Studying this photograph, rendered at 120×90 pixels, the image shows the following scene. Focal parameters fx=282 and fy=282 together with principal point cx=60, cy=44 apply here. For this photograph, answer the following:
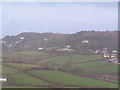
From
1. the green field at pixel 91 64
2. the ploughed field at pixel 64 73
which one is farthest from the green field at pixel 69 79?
the green field at pixel 91 64

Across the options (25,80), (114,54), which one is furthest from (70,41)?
(25,80)

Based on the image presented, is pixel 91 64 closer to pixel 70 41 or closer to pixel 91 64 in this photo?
pixel 91 64

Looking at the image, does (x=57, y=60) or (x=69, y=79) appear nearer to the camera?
(x=69, y=79)

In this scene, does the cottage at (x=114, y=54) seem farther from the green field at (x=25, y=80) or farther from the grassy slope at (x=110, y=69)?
the green field at (x=25, y=80)

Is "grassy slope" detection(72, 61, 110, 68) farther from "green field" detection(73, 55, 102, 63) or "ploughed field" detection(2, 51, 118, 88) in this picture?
"green field" detection(73, 55, 102, 63)

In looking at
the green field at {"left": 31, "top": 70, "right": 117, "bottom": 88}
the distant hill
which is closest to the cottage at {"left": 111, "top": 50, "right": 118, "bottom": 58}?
the distant hill

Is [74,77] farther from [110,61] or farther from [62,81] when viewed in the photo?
[110,61]
